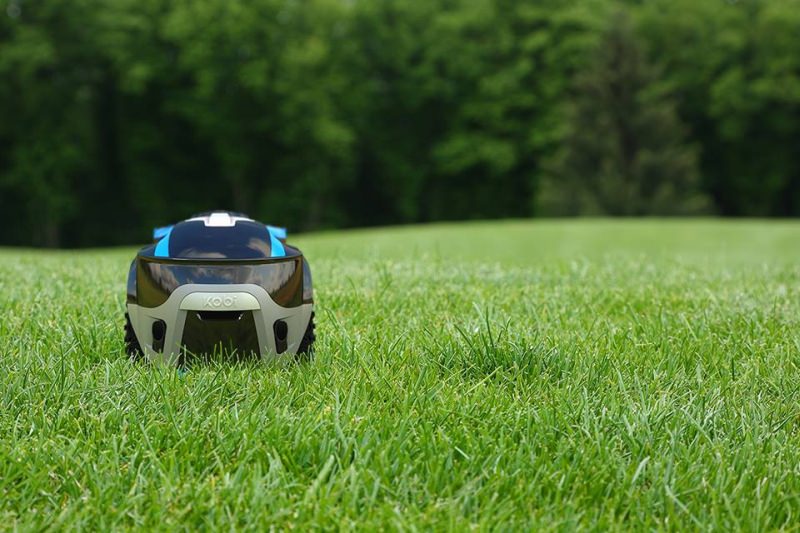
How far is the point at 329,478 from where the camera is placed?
2.66 m

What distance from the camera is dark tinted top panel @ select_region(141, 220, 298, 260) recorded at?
3061 millimetres

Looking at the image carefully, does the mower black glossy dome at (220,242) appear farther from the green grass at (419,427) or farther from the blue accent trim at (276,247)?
the green grass at (419,427)

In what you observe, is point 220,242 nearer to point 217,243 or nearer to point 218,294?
point 217,243

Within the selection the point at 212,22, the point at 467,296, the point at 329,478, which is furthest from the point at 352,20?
the point at 329,478

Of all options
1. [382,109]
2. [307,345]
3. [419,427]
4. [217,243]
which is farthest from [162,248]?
[382,109]

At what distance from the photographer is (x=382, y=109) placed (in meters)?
45.2

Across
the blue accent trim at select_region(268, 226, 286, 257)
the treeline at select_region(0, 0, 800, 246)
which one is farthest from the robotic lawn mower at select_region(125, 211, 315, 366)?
the treeline at select_region(0, 0, 800, 246)

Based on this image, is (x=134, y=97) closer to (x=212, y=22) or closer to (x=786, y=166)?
(x=212, y=22)

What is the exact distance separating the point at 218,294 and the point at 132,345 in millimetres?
687

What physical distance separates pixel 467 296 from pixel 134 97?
41273 mm

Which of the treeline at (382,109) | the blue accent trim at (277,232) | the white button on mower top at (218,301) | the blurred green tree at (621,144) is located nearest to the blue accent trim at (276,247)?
the blue accent trim at (277,232)

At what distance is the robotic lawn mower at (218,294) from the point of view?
9.75 feet

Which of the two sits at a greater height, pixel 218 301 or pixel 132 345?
pixel 218 301

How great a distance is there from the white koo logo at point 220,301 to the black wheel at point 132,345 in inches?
22.5
